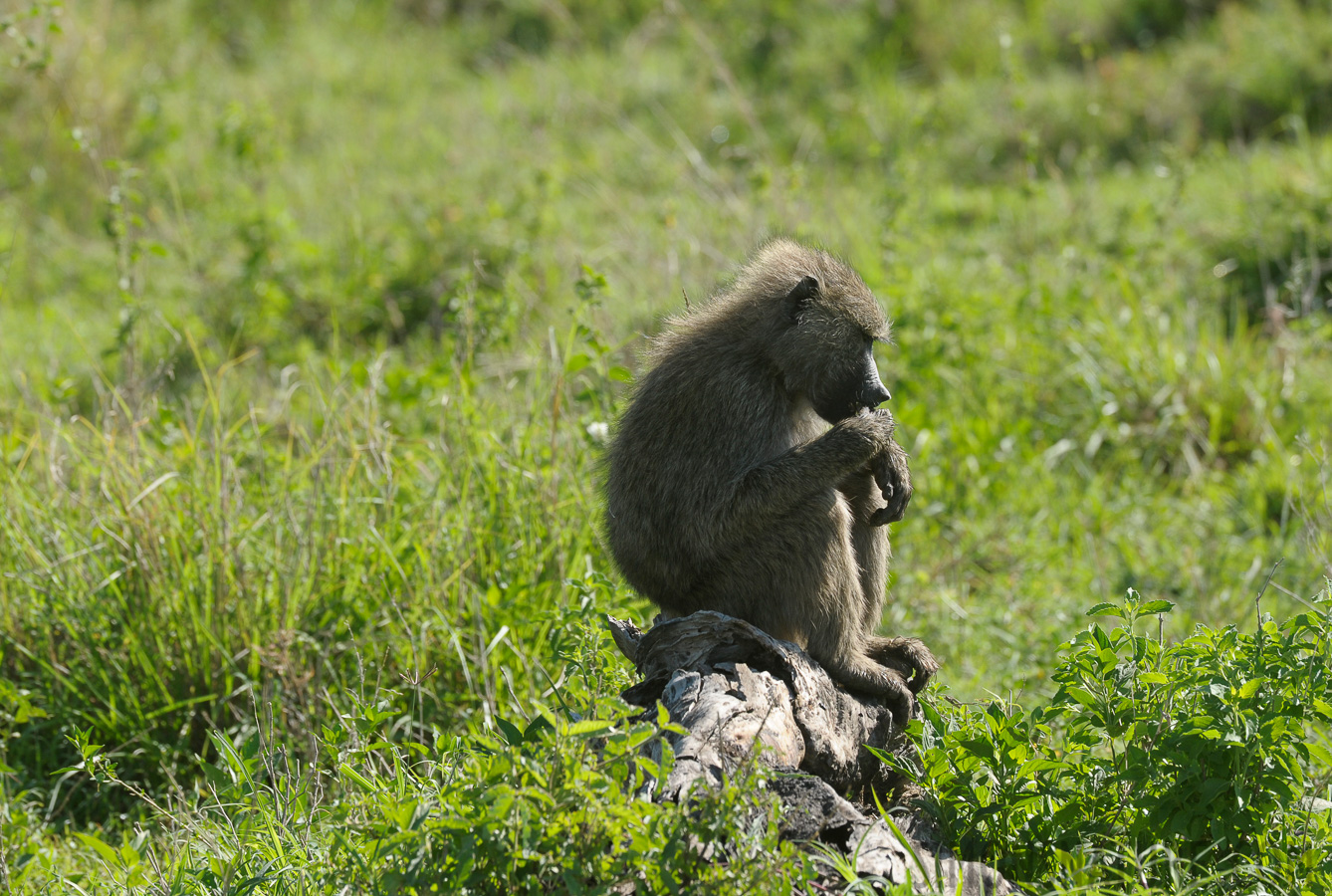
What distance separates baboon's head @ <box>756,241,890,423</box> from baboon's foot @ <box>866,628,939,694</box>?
0.64m

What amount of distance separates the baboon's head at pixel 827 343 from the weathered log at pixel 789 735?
77 cm

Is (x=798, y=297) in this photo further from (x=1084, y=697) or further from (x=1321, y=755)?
(x=1321, y=755)

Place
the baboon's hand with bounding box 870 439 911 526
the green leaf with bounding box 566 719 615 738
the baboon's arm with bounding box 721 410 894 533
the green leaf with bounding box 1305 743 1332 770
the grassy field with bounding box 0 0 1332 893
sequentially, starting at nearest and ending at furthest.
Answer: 1. the green leaf with bounding box 566 719 615 738
2. the green leaf with bounding box 1305 743 1332 770
3. the grassy field with bounding box 0 0 1332 893
4. the baboon's arm with bounding box 721 410 894 533
5. the baboon's hand with bounding box 870 439 911 526

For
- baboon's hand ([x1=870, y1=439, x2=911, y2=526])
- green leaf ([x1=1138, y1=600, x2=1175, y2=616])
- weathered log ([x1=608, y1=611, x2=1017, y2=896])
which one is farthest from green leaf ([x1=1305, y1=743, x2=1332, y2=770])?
baboon's hand ([x1=870, y1=439, x2=911, y2=526])

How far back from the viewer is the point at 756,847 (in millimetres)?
2088

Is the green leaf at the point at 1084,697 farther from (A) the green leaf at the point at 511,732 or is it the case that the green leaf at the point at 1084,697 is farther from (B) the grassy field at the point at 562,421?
(A) the green leaf at the point at 511,732

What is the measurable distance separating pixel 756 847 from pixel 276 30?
1063 cm

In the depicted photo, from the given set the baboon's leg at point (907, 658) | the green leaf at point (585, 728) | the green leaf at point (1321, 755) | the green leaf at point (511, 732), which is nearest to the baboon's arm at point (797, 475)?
the baboon's leg at point (907, 658)

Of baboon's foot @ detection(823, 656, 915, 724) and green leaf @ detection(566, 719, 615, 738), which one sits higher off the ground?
green leaf @ detection(566, 719, 615, 738)

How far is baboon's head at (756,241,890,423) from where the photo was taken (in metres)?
3.27

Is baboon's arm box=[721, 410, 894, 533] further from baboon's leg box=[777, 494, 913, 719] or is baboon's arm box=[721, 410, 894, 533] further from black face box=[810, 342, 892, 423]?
black face box=[810, 342, 892, 423]

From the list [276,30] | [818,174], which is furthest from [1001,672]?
[276,30]

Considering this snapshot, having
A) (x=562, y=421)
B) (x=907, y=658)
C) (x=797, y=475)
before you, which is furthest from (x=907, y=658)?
(x=562, y=421)

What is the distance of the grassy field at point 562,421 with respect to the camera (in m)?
2.50
